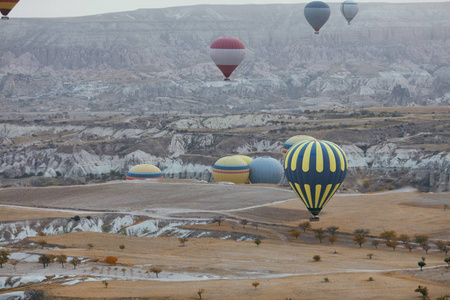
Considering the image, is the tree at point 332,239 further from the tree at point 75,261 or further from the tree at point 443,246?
the tree at point 75,261

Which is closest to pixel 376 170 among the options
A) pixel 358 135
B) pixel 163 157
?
pixel 358 135

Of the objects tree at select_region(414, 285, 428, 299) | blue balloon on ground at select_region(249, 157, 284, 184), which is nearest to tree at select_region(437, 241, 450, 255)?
tree at select_region(414, 285, 428, 299)

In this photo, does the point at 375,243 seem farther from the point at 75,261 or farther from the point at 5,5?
the point at 5,5

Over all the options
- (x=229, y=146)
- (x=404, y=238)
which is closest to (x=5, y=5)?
(x=404, y=238)

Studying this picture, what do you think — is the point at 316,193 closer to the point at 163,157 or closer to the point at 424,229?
the point at 424,229

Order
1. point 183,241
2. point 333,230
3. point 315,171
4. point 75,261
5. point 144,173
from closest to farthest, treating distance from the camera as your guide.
Result: point 75,261, point 315,171, point 183,241, point 333,230, point 144,173

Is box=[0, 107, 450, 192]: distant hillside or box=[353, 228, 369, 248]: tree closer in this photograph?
box=[353, 228, 369, 248]: tree

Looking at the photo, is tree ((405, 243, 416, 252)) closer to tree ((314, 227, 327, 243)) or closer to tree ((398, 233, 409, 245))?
tree ((398, 233, 409, 245))
